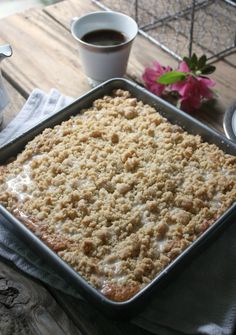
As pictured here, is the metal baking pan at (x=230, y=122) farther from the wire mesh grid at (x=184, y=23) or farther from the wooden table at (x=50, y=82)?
the wire mesh grid at (x=184, y=23)

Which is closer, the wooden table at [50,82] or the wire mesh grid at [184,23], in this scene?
the wooden table at [50,82]

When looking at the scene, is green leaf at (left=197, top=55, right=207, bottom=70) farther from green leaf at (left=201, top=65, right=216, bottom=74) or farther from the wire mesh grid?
the wire mesh grid

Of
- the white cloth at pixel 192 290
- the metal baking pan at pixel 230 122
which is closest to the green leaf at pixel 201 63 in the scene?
the metal baking pan at pixel 230 122

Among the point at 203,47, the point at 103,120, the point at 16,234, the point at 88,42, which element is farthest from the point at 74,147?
the point at 203,47

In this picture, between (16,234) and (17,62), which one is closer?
(16,234)

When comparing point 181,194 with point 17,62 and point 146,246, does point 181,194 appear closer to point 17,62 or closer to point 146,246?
point 146,246

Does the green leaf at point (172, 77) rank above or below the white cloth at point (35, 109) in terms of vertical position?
above
